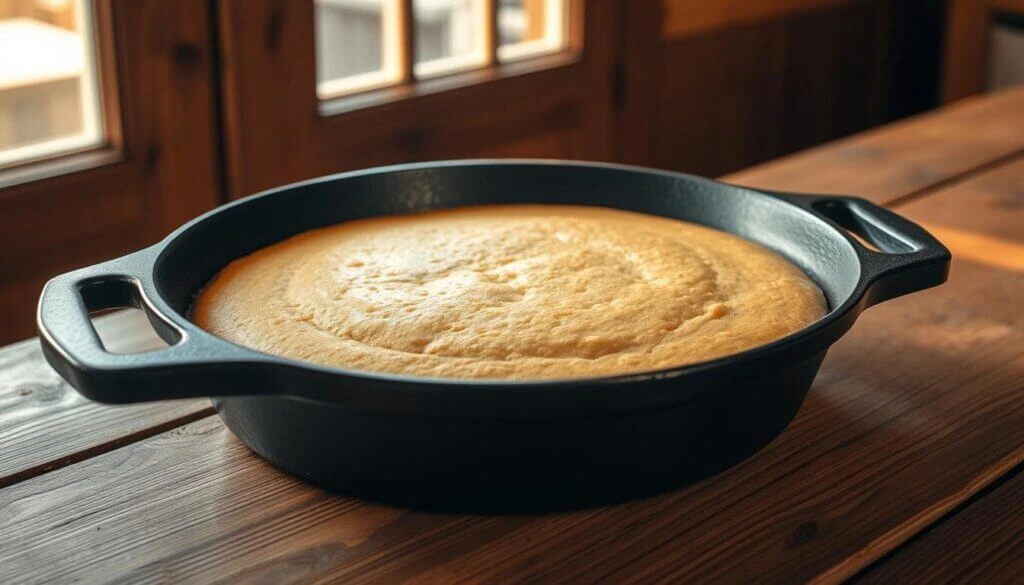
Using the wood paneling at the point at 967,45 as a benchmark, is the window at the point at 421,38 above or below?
above

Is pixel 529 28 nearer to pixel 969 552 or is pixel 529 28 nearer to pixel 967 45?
pixel 967 45

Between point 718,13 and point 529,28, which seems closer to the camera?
point 529,28

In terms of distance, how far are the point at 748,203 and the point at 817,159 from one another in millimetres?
693

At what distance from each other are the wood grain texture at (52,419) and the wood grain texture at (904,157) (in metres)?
0.92

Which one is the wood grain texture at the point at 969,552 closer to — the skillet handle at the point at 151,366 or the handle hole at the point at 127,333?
the skillet handle at the point at 151,366

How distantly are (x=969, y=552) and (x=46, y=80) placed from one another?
64.4 inches

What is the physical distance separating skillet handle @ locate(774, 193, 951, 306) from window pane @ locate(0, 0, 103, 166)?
4.30 feet

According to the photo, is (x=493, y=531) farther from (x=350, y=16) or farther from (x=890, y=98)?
(x=890, y=98)

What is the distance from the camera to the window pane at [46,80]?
1.87 metres

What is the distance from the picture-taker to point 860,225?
3.60ft

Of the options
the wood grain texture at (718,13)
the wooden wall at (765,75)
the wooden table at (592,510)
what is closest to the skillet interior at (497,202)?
the wooden table at (592,510)

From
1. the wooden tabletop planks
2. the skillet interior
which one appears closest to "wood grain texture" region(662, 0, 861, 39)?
the wooden tabletop planks

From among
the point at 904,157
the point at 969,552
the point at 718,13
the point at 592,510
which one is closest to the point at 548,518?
the point at 592,510

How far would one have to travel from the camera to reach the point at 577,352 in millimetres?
852
